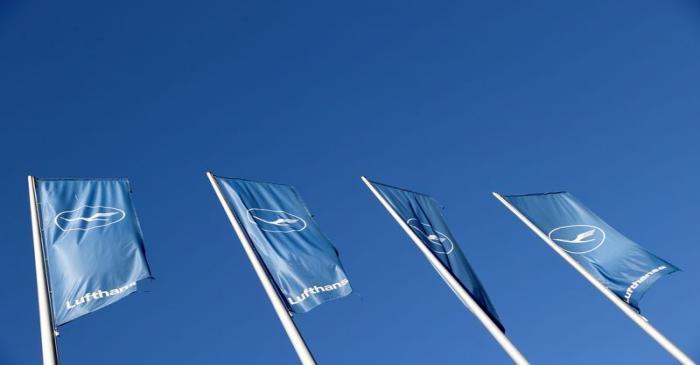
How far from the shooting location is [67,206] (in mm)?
8984

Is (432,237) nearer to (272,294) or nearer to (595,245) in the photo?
(272,294)

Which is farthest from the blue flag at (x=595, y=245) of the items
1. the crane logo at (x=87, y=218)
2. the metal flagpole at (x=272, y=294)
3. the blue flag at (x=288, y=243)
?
the crane logo at (x=87, y=218)

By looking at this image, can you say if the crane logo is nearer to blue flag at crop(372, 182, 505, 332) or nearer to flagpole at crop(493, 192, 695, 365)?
blue flag at crop(372, 182, 505, 332)

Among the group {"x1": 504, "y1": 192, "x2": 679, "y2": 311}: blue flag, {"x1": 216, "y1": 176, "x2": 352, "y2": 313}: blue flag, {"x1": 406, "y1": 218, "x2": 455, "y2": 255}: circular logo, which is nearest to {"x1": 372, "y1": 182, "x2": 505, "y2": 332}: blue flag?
{"x1": 406, "y1": 218, "x2": 455, "y2": 255}: circular logo

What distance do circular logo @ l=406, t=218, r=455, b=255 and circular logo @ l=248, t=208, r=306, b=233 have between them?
2.50 m

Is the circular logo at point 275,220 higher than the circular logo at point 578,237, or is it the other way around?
the circular logo at point 275,220

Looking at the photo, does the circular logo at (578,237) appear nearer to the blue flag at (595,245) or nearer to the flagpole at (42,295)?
the blue flag at (595,245)

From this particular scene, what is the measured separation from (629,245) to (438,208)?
485 centimetres

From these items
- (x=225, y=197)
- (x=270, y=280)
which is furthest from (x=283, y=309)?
(x=225, y=197)

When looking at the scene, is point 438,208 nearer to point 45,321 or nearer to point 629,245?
point 629,245

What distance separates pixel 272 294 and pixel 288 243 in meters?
1.34

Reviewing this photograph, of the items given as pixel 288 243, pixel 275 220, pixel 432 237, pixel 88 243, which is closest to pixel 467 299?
pixel 432 237

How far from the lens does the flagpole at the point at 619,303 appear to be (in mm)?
10031

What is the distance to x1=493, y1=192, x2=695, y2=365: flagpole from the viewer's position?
10.0m
